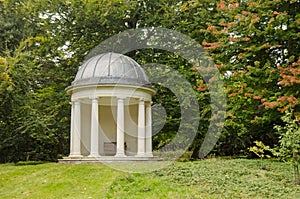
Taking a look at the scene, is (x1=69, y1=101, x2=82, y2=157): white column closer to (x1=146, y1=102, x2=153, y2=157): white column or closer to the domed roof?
the domed roof

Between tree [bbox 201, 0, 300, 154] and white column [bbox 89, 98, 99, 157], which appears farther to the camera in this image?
white column [bbox 89, 98, 99, 157]

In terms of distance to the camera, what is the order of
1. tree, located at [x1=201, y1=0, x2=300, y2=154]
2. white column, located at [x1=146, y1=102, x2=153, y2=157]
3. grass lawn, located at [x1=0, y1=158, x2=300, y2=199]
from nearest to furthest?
grass lawn, located at [x1=0, y1=158, x2=300, y2=199] → tree, located at [x1=201, y1=0, x2=300, y2=154] → white column, located at [x1=146, y1=102, x2=153, y2=157]

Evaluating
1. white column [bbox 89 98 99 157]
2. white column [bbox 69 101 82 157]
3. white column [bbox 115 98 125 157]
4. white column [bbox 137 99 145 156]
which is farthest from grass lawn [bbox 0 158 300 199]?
white column [bbox 137 99 145 156]

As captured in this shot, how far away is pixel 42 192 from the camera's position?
1039 centimetres

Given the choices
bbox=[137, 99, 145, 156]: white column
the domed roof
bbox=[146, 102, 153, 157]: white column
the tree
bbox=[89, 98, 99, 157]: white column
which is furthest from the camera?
bbox=[146, 102, 153, 157]: white column

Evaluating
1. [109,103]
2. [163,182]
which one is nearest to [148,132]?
[109,103]

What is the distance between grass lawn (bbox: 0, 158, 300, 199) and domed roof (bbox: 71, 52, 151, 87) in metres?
3.90

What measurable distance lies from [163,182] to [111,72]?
22.7 ft

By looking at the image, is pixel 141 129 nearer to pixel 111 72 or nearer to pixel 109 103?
pixel 111 72

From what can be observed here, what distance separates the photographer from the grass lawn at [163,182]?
31.8ft

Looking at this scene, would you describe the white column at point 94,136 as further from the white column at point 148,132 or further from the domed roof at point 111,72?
the white column at point 148,132

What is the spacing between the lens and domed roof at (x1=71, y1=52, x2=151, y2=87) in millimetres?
15742

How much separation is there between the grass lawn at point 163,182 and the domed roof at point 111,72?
390cm

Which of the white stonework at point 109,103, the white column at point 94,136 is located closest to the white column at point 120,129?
the white stonework at point 109,103
